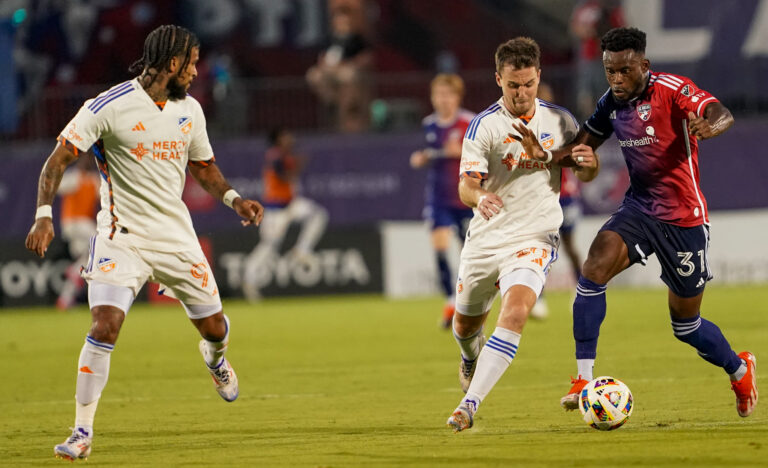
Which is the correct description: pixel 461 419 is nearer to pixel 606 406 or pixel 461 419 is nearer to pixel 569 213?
pixel 606 406

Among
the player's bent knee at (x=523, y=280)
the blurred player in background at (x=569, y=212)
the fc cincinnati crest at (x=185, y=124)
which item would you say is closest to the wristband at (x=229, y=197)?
the fc cincinnati crest at (x=185, y=124)

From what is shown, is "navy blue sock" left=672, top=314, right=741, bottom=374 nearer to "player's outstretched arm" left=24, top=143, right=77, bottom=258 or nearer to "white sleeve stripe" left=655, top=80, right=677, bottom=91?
"white sleeve stripe" left=655, top=80, right=677, bottom=91

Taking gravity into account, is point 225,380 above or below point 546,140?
below

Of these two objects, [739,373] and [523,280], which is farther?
[739,373]

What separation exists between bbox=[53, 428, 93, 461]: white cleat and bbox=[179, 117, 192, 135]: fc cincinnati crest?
1863mm

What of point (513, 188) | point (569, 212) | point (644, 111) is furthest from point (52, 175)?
point (569, 212)

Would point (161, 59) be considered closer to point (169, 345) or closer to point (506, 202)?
point (506, 202)

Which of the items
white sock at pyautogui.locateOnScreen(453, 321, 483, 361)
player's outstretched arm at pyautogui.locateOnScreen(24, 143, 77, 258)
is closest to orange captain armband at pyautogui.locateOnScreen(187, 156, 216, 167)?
player's outstretched arm at pyautogui.locateOnScreen(24, 143, 77, 258)

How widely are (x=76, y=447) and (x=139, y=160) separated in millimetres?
1701

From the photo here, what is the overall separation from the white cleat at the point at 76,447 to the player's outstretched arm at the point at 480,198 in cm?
250

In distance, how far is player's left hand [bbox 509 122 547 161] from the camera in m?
7.61

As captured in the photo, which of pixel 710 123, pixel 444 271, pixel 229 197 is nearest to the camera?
pixel 710 123

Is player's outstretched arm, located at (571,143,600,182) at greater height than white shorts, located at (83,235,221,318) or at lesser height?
greater

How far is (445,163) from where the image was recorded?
14.8 meters
